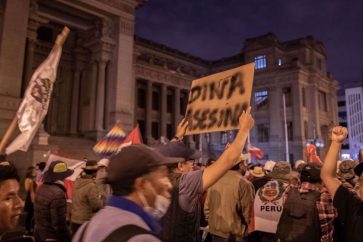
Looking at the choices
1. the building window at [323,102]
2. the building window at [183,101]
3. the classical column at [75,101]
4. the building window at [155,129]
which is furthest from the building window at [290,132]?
the classical column at [75,101]

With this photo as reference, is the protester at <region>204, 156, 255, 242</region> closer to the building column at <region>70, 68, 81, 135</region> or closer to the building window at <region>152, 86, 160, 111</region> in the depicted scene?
the building column at <region>70, 68, 81, 135</region>

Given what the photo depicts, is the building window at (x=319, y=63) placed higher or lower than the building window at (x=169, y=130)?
higher

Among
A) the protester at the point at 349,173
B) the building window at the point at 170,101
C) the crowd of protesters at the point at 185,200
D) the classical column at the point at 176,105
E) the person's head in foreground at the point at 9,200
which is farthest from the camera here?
the building window at the point at 170,101

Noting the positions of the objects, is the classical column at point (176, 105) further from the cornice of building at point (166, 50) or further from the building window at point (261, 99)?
the building window at point (261, 99)

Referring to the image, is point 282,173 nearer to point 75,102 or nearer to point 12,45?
point 12,45

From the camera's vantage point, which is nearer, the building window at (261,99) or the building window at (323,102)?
the building window at (261,99)

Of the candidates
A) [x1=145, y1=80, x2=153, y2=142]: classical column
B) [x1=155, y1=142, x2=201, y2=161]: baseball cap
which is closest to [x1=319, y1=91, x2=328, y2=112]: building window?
[x1=145, y1=80, x2=153, y2=142]: classical column

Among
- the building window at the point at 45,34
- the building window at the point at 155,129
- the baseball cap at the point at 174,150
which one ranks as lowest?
the baseball cap at the point at 174,150

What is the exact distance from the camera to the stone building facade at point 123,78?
17297 mm

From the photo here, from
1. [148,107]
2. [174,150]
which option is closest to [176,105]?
[148,107]

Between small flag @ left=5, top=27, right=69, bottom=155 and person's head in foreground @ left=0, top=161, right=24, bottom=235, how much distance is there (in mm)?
2255

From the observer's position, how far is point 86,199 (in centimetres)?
560

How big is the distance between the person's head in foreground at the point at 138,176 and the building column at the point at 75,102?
2404cm

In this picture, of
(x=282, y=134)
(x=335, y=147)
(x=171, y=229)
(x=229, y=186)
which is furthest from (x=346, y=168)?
(x=282, y=134)
